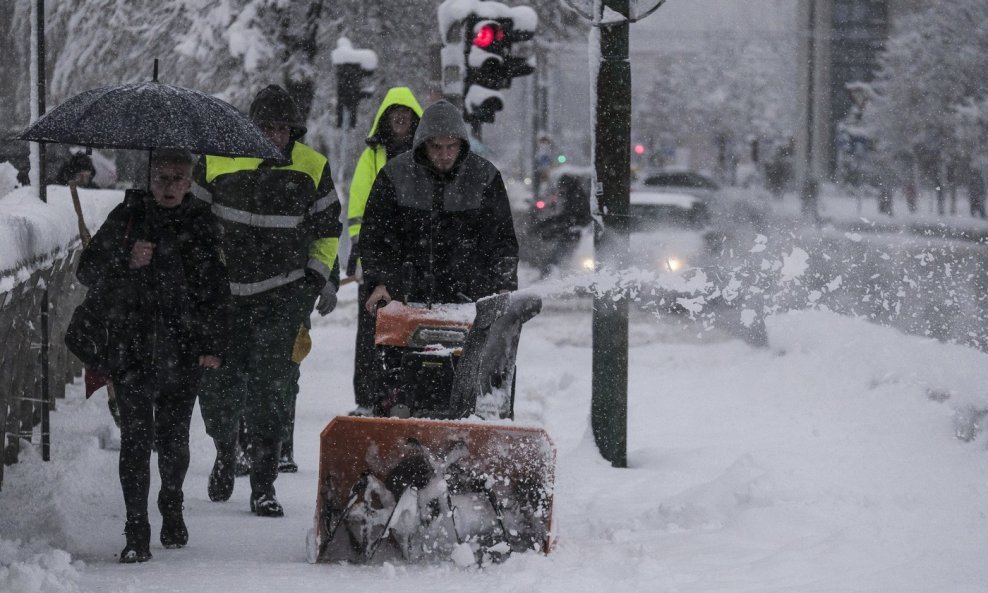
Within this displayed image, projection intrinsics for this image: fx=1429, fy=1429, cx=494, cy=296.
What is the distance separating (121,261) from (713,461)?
3.63 meters

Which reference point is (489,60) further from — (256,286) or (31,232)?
(256,286)

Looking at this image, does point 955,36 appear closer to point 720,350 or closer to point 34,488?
point 720,350

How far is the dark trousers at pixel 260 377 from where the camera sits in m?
6.88

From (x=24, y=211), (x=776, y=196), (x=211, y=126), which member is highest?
(x=211, y=126)

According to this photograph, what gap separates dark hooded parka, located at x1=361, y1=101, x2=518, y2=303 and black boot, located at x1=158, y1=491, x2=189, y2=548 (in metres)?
1.43

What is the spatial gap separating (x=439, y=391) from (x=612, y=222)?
1.93 m

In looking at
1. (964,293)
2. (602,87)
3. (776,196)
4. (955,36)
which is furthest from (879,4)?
(602,87)

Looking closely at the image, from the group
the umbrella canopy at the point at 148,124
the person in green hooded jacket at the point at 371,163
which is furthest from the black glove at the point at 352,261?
the umbrella canopy at the point at 148,124

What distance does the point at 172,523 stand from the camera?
6.05 m

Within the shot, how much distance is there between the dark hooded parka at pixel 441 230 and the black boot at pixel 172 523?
1428mm

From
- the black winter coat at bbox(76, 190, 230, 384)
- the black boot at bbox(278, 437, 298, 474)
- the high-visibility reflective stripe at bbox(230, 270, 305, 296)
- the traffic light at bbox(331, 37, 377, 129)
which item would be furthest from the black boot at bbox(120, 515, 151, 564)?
the traffic light at bbox(331, 37, 377, 129)

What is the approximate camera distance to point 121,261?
5797 millimetres

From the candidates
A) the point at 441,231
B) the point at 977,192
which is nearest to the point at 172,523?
the point at 441,231

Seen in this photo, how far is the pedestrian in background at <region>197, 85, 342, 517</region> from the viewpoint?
702 centimetres
